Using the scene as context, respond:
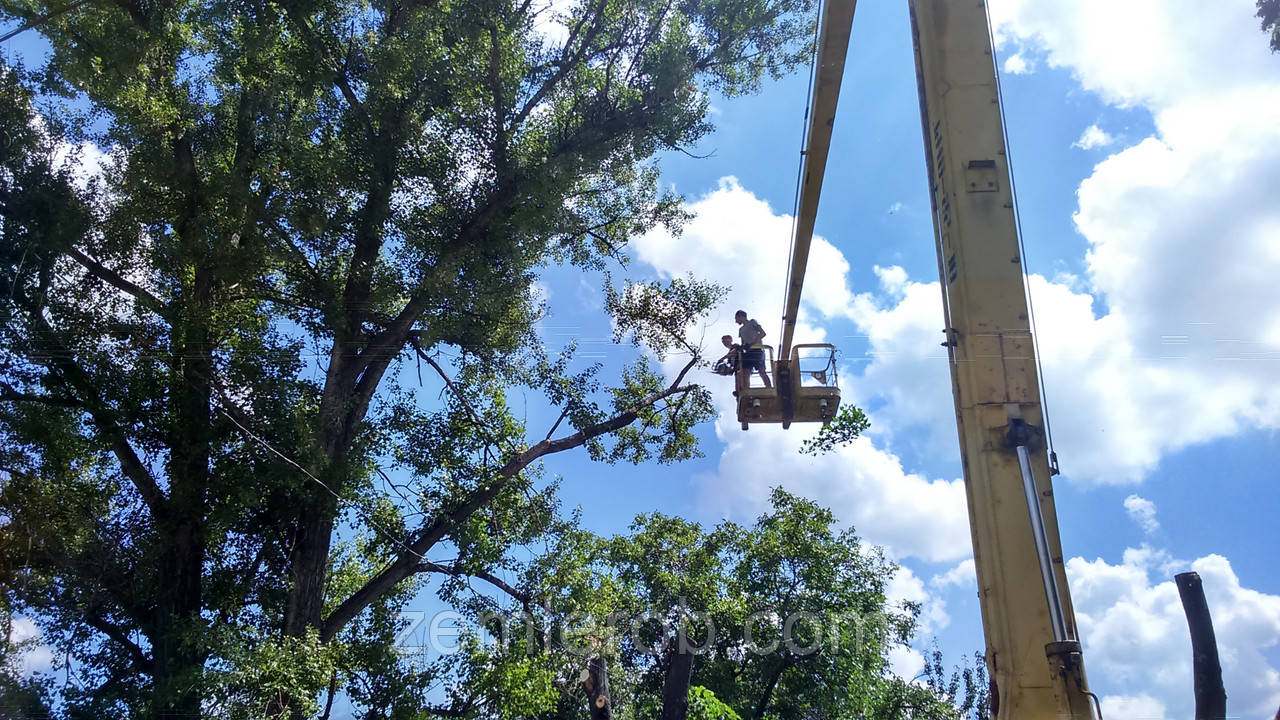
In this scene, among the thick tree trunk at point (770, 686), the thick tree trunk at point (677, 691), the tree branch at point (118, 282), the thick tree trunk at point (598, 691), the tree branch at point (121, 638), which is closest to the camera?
the thick tree trunk at point (677, 691)

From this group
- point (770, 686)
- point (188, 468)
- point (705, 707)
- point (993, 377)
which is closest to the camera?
point (993, 377)

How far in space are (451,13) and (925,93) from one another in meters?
9.80

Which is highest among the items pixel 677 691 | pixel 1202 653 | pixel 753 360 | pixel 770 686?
pixel 753 360

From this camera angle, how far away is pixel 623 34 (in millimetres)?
15125

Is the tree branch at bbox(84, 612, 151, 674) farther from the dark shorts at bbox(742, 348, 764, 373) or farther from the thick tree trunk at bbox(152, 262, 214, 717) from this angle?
the dark shorts at bbox(742, 348, 764, 373)

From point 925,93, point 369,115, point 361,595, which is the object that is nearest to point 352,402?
point 361,595

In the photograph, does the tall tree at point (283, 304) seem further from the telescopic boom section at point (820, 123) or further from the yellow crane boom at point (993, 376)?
the yellow crane boom at point (993, 376)

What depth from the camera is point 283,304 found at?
13547 mm

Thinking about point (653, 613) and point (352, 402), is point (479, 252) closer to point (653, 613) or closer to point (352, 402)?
point (352, 402)

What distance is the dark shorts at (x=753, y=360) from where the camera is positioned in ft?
31.5

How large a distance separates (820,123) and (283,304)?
9359mm

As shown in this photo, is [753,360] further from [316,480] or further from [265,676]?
[265,676]

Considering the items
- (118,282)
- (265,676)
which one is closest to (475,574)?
(265,676)

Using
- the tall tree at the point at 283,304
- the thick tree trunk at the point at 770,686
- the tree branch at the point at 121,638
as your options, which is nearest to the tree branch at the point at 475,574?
the tall tree at the point at 283,304
